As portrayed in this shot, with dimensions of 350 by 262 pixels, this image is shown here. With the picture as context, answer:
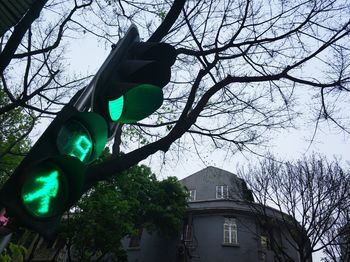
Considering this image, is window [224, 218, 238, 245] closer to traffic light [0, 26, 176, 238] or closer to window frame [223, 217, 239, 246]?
window frame [223, 217, 239, 246]

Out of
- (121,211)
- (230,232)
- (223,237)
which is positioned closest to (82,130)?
(121,211)

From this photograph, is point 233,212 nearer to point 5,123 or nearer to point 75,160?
point 5,123

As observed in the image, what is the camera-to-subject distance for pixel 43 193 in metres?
1.06

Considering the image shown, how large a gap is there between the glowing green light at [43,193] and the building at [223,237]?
1552 cm

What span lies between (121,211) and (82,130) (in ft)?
40.8

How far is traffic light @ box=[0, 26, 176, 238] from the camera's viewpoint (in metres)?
1.02

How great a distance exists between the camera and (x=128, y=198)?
15148mm

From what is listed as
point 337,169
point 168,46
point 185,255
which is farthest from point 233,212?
point 168,46

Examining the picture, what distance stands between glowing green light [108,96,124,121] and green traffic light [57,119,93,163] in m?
0.28

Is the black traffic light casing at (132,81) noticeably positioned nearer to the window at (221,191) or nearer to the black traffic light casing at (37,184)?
the black traffic light casing at (37,184)

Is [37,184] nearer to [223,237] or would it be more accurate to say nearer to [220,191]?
[223,237]

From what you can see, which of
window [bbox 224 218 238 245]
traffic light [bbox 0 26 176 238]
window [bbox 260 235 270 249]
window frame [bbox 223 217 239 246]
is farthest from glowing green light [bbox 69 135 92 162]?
window [bbox 260 235 270 249]

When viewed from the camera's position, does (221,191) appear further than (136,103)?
Yes

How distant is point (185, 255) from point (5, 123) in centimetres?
1229
